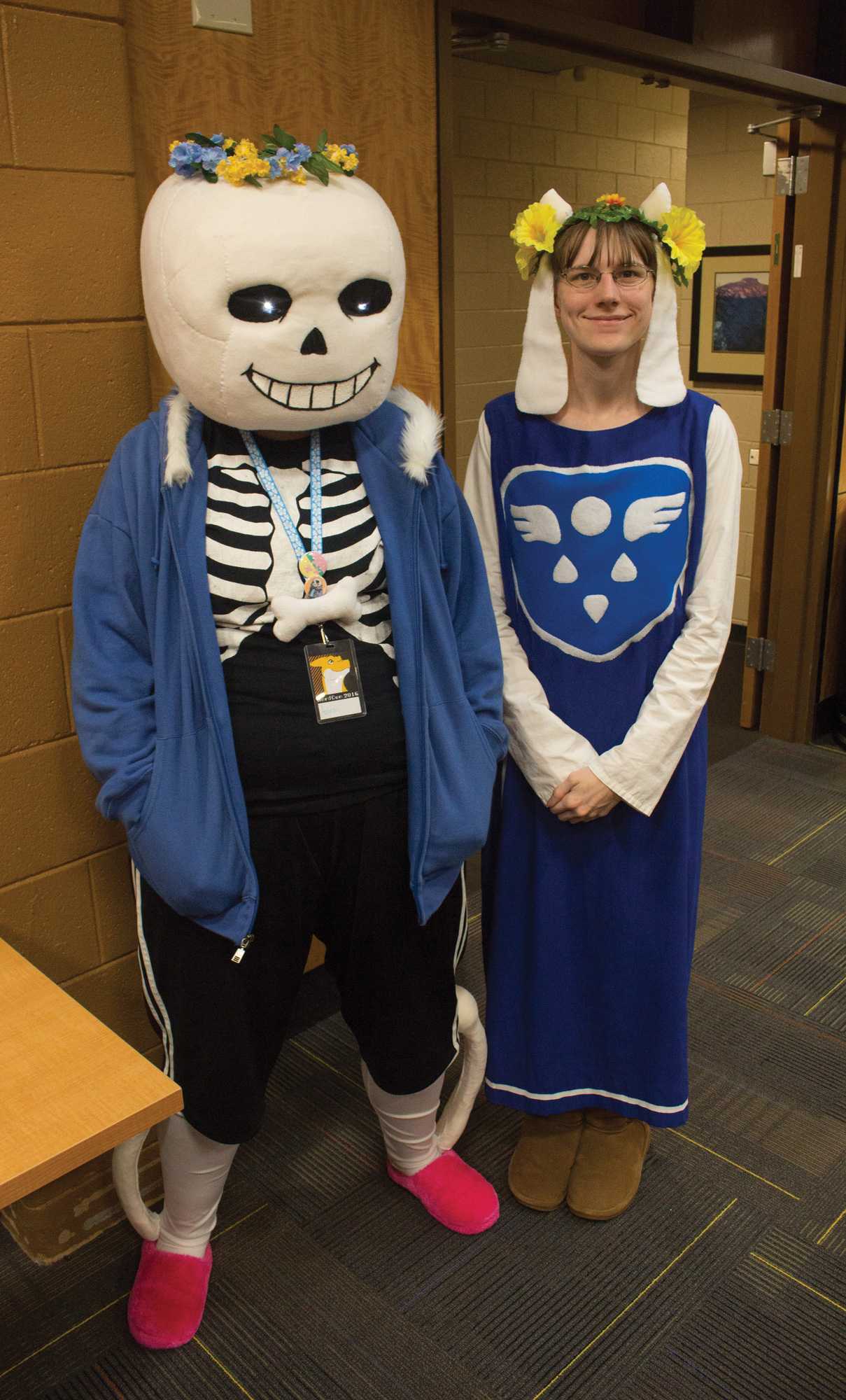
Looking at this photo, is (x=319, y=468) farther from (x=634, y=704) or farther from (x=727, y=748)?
(x=727, y=748)

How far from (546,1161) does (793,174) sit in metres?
3.04

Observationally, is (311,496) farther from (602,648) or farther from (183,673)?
(602,648)

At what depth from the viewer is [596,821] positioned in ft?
6.11

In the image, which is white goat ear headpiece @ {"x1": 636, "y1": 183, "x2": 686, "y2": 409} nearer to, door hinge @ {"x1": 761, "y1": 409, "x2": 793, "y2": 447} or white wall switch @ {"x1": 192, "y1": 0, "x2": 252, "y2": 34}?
white wall switch @ {"x1": 192, "y1": 0, "x2": 252, "y2": 34}

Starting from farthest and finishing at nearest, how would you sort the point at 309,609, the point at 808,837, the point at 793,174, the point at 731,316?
the point at 731,316 < the point at 793,174 < the point at 808,837 < the point at 309,609

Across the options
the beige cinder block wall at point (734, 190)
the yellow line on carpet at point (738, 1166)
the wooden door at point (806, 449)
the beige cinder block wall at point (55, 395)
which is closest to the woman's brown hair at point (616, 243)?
the beige cinder block wall at point (55, 395)

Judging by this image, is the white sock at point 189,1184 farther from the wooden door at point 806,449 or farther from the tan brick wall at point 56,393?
the wooden door at point 806,449

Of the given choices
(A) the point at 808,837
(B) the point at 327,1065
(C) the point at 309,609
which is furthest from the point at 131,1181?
(A) the point at 808,837

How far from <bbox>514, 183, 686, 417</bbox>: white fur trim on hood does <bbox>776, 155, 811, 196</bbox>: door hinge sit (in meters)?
2.15

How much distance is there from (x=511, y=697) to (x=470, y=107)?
317cm

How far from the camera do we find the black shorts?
5.36ft

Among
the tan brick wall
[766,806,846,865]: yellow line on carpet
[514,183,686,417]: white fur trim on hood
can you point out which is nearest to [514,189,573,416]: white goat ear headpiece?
[514,183,686,417]: white fur trim on hood

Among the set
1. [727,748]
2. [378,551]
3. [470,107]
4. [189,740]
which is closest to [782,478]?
[727,748]

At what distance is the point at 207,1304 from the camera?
1875mm
